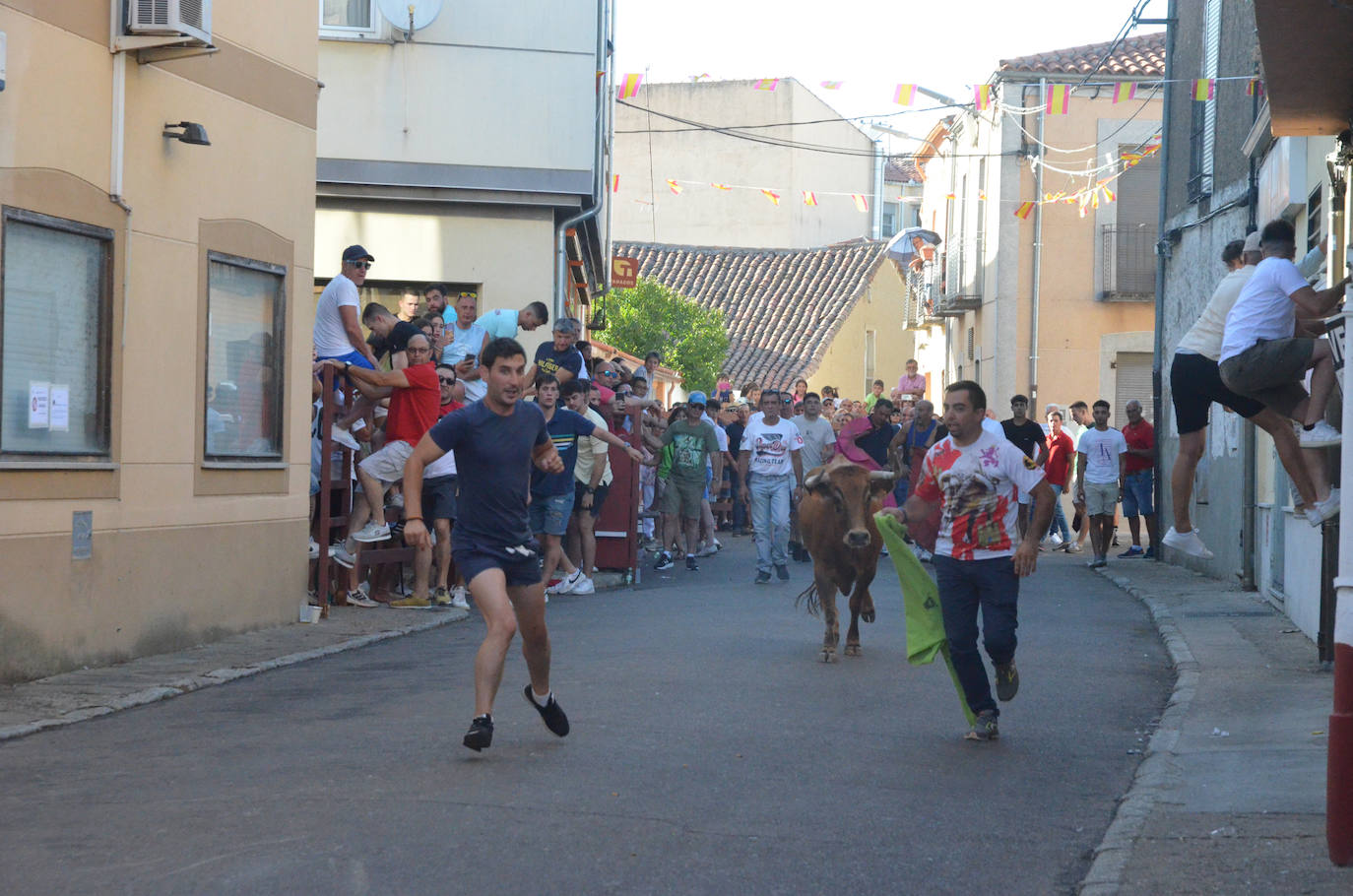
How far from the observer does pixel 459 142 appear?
19844mm

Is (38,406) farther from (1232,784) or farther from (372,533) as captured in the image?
(1232,784)

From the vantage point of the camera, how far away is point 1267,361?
25.7 ft

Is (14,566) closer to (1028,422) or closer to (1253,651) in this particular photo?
(1253,651)

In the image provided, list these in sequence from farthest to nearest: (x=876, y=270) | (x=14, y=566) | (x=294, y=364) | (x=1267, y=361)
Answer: (x=876, y=270), (x=294, y=364), (x=14, y=566), (x=1267, y=361)

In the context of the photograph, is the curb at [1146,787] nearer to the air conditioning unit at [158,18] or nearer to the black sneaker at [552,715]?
the black sneaker at [552,715]

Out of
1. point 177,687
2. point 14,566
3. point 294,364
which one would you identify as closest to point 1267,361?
point 177,687

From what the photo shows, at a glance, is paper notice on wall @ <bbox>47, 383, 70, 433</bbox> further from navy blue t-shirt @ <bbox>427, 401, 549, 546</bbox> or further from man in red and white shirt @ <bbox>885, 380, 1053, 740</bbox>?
man in red and white shirt @ <bbox>885, 380, 1053, 740</bbox>

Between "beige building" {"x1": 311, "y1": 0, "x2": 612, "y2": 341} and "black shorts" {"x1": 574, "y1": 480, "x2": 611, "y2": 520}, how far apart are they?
3502 mm

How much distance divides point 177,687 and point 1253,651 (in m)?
7.24

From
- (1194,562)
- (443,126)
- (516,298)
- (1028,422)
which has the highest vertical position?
(443,126)

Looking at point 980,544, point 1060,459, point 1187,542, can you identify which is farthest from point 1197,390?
point 1060,459

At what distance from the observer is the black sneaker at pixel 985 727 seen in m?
8.38

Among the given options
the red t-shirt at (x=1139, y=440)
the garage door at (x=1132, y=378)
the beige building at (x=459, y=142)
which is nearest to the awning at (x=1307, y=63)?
the beige building at (x=459, y=142)

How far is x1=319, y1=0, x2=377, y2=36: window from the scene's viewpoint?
1969 cm
